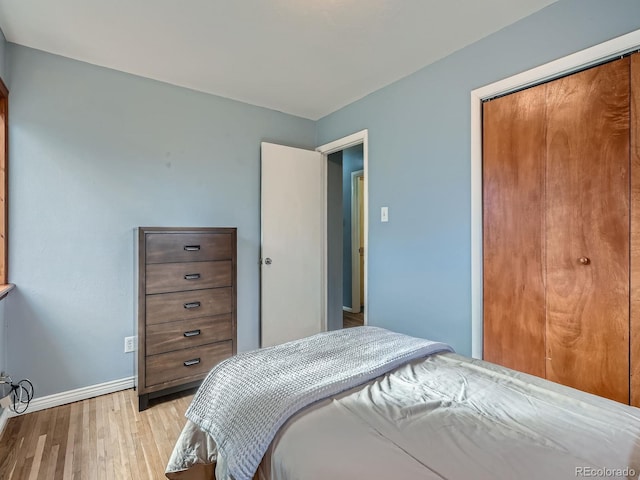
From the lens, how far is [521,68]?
1828 millimetres

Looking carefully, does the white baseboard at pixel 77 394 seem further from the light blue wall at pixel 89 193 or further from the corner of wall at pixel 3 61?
the corner of wall at pixel 3 61

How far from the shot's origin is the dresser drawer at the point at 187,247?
2143mm

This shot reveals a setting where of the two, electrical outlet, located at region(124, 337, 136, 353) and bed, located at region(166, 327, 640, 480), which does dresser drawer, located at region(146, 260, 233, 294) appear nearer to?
electrical outlet, located at region(124, 337, 136, 353)

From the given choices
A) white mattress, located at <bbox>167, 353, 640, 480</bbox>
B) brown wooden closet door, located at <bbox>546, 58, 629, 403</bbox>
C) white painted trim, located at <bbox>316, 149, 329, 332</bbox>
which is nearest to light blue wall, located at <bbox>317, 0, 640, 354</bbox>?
brown wooden closet door, located at <bbox>546, 58, 629, 403</bbox>

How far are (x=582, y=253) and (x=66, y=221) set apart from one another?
304 centimetres

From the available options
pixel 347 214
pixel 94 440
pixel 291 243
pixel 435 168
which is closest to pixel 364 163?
pixel 435 168

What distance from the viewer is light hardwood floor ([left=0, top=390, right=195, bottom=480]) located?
5.12ft

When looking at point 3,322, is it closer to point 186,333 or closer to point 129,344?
point 129,344

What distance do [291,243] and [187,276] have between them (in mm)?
1071

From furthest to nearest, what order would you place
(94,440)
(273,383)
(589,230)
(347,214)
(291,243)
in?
(347,214)
(291,243)
(94,440)
(589,230)
(273,383)

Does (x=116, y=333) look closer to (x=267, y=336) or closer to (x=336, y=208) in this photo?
(x=267, y=336)

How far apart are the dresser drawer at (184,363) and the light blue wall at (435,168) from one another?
48.7 inches

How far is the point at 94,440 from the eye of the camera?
1.80 meters

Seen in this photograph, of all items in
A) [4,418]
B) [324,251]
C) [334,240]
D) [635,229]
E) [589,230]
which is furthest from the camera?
[334,240]
